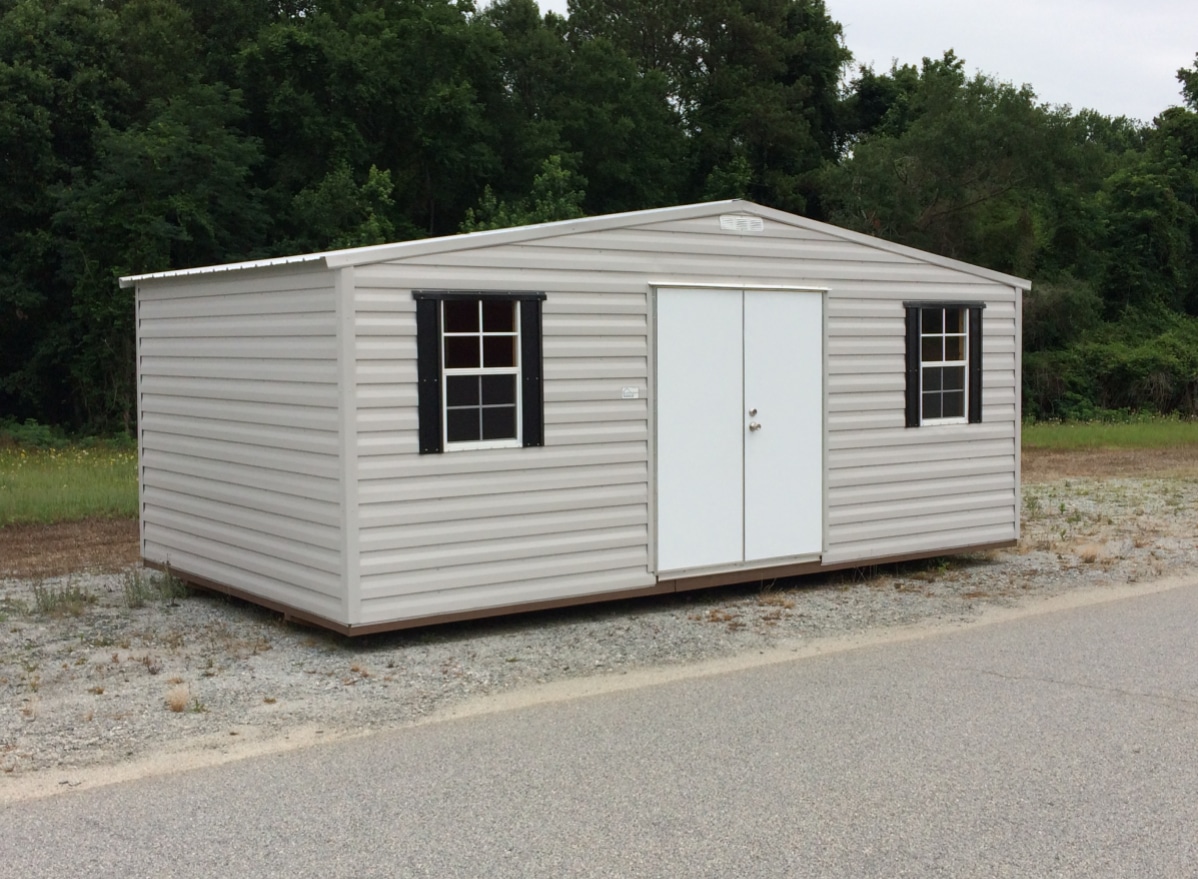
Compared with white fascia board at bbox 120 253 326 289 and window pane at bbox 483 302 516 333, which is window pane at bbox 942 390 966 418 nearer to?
window pane at bbox 483 302 516 333

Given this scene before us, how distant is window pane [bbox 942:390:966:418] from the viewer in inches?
460

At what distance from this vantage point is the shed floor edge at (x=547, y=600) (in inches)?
342

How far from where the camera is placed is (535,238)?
30.3 feet

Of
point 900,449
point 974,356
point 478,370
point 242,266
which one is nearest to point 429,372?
point 478,370

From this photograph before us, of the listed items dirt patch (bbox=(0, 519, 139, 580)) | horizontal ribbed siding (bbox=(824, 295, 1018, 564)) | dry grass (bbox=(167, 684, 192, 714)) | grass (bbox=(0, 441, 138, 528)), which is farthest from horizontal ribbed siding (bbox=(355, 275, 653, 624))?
grass (bbox=(0, 441, 138, 528))

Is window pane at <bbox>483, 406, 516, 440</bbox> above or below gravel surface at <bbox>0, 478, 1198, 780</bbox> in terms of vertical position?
above

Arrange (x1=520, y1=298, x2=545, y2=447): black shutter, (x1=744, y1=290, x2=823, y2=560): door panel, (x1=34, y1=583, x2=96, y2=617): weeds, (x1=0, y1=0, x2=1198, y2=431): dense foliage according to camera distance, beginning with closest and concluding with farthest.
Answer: (x1=520, y1=298, x2=545, y2=447): black shutter < (x1=34, y1=583, x2=96, y2=617): weeds < (x1=744, y1=290, x2=823, y2=560): door panel < (x1=0, y1=0, x2=1198, y2=431): dense foliage

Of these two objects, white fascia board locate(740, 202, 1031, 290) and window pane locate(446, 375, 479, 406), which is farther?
white fascia board locate(740, 202, 1031, 290)

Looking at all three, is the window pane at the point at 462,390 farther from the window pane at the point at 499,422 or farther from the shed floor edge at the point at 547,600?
the shed floor edge at the point at 547,600

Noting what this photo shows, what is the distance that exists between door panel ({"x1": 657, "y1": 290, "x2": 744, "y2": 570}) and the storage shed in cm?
2

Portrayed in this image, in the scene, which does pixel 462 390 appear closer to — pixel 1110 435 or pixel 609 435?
pixel 609 435

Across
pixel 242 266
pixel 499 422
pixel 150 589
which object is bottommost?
pixel 150 589

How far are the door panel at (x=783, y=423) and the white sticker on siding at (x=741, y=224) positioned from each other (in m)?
0.48

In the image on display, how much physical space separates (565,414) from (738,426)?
1512mm
